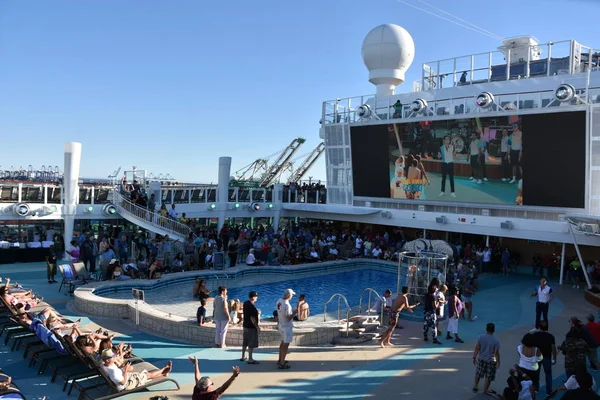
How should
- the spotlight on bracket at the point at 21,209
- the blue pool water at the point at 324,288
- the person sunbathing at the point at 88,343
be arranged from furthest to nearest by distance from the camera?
the spotlight on bracket at the point at 21,209 → the blue pool water at the point at 324,288 → the person sunbathing at the point at 88,343

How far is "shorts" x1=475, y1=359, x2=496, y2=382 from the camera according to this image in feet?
23.7

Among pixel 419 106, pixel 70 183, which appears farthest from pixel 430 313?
pixel 70 183

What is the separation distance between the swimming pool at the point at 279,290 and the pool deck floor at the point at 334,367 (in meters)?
1.98

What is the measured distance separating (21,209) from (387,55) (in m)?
18.9

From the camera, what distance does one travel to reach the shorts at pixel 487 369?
7.21 meters

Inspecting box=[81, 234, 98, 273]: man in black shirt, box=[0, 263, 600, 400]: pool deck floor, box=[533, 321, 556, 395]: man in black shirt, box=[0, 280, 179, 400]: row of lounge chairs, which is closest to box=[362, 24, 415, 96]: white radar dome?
box=[81, 234, 98, 273]: man in black shirt

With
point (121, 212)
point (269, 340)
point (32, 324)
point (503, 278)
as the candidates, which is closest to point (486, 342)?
point (269, 340)

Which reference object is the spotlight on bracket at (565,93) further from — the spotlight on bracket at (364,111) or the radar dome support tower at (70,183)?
the radar dome support tower at (70,183)

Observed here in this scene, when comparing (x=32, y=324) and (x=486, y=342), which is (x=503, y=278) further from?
(x=32, y=324)

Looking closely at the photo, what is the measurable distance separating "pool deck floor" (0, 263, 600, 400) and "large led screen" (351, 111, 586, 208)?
8498 mm

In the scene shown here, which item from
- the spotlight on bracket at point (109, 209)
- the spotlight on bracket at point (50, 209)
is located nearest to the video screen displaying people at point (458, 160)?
the spotlight on bracket at point (109, 209)

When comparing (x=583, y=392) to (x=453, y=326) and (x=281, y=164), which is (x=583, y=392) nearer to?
(x=453, y=326)

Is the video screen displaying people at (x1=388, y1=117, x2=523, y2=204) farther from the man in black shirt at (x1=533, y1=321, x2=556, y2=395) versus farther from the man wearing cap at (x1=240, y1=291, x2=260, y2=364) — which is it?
the man wearing cap at (x1=240, y1=291, x2=260, y2=364)

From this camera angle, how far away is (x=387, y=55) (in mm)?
26844
